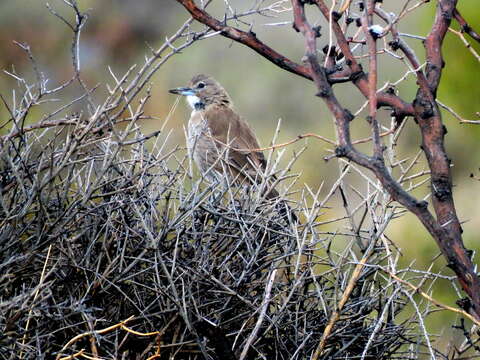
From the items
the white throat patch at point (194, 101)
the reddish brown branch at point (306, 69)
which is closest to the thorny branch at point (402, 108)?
the reddish brown branch at point (306, 69)

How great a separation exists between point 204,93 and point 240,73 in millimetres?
6234

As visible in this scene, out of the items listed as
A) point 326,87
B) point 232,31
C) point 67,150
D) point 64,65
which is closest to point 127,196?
point 67,150

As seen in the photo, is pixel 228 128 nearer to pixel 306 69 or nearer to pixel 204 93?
pixel 204 93

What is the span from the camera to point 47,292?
84.7 inches

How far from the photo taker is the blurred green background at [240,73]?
21.9ft

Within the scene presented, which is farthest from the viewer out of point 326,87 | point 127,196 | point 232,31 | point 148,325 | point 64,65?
point 64,65

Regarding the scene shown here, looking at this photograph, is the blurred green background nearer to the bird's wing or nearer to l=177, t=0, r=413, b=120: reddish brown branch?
the bird's wing

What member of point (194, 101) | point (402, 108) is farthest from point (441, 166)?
point (194, 101)

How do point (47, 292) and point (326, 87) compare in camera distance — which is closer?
point (326, 87)

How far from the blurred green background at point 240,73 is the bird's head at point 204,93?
1.43 meters

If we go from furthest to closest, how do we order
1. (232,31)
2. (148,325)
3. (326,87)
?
(148,325) < (232,31) < (326,87)

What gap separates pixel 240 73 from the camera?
39.1 ft

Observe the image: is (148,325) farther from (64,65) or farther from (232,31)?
(64,65)

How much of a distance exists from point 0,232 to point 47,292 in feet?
0.63
